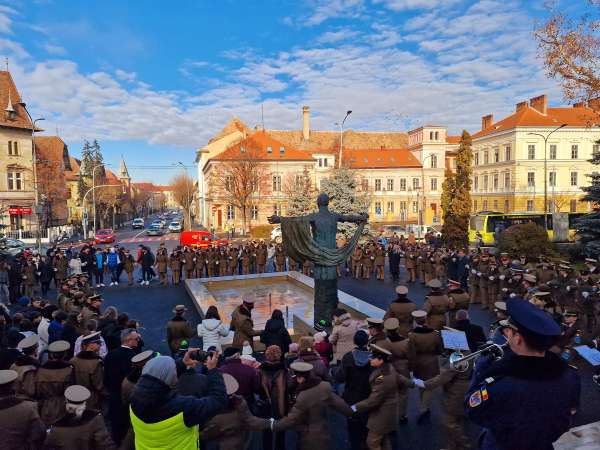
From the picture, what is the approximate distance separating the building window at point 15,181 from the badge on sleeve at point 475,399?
52.6 m

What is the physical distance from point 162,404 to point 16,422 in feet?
5.64

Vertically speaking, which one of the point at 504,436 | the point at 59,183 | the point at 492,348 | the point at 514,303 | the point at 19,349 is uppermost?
the point at 59,183

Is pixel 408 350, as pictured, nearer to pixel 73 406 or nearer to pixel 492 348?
pixel 492 348

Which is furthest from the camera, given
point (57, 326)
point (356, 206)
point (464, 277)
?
point (356, 206)

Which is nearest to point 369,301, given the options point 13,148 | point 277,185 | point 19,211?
point 277,185

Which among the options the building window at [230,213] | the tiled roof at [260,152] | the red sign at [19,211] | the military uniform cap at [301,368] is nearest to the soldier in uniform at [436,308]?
the military uniform cap at [301,368]

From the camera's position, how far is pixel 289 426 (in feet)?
14.6

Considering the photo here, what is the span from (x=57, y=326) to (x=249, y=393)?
444 cm

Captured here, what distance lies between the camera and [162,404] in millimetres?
3164

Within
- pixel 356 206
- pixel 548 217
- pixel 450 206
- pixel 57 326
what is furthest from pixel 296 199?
pixel 57 326

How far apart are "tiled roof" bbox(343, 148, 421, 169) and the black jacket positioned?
56.7 metres

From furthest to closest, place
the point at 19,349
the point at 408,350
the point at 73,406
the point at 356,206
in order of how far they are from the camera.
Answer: the point at 356,206 < the point at 408,350 < the point at 19,349 < the point at 73,406

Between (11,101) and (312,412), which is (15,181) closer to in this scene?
(11,101)

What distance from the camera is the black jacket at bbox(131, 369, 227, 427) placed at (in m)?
3.09
